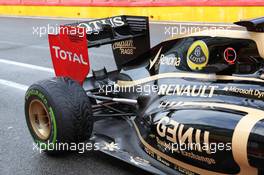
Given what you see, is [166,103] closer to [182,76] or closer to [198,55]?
[182,76]

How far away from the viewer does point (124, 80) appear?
184 inches

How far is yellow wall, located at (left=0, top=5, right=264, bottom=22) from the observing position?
11.6m

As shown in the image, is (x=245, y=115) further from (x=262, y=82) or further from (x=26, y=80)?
(x=26, y=80)

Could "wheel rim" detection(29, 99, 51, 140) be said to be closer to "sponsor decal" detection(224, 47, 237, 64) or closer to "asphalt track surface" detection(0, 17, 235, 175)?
"asphalt track surface" detection(0, 17, 235, 175)

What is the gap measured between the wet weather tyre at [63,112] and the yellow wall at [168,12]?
7604 millimetres

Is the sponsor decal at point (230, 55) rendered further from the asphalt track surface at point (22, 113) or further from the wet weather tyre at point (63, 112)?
the wet weather tyre at point (63, 112)

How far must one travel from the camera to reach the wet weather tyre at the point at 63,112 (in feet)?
13.4

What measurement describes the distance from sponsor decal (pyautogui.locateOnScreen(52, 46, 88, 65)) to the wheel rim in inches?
22.6

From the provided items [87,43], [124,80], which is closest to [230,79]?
[124,80]

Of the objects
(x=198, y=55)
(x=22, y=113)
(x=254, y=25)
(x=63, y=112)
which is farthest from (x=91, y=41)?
(x=254, y=25)

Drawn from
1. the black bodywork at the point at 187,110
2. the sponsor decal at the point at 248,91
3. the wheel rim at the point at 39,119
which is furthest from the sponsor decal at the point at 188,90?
the wheel rim at the point at 39,119

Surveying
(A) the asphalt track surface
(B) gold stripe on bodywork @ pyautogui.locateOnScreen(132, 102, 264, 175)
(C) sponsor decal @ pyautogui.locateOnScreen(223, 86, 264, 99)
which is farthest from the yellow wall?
(B) gold stripe on bodywork @ pyautogui.locateOnScreen(132, 102, 264, 175)

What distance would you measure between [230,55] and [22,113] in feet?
10.5

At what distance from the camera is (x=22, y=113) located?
595cm
